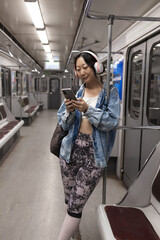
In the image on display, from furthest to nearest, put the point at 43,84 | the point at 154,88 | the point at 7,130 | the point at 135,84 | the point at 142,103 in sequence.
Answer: the point at 43,84 → the point at 7,130 → the point at 135,84 → the point at 142,103 → the point at 154,88

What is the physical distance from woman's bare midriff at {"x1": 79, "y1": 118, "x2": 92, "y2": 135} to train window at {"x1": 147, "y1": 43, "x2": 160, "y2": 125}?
1.23 m

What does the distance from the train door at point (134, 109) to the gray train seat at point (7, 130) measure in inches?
89.4

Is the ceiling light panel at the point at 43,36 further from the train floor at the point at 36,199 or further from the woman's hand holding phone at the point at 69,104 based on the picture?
the woman's hand holding phone at the point at 69,104

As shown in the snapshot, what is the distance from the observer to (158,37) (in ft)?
8.42

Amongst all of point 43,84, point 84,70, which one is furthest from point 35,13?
point 43,84

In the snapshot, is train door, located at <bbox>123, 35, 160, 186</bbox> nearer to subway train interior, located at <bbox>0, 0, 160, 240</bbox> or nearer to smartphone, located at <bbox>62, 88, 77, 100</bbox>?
subway train interior, located at <bbox>0, 0, 160, 240</bbox>

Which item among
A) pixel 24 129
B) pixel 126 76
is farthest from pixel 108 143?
pixel 24 129

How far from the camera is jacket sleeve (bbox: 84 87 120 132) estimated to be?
1.57 metres

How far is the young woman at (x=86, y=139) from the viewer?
1643 mm

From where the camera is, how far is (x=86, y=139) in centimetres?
168

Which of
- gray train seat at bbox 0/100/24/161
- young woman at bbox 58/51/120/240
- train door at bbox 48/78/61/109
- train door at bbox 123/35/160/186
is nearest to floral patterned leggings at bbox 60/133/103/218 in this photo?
young woman at bbox 58/51/120/240

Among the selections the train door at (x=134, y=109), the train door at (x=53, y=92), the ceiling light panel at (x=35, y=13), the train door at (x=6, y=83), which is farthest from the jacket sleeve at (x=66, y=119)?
the train door at (x=53, y=92)

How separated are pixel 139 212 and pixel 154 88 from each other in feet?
4.76

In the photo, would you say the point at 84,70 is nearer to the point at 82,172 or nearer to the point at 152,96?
the point at 82,172
